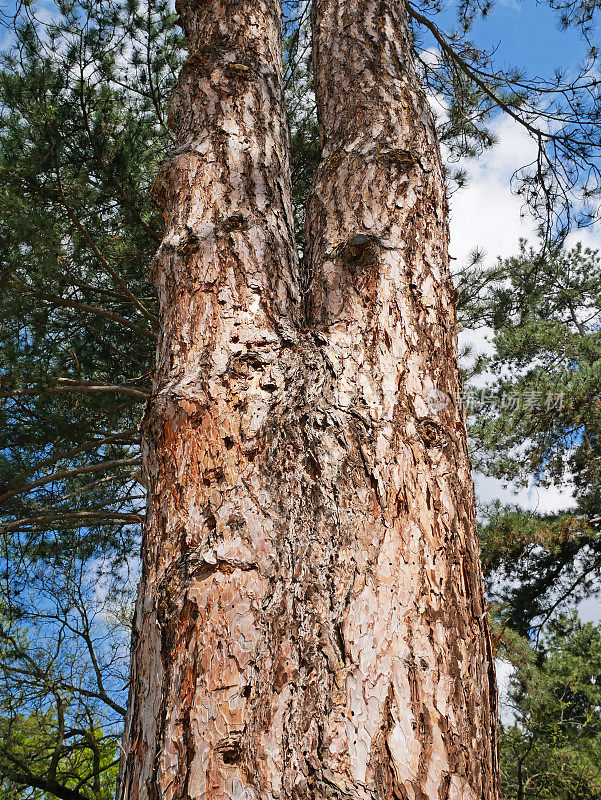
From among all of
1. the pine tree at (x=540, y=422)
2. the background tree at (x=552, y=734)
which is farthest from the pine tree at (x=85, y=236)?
the background tree at (x=552, y=734)

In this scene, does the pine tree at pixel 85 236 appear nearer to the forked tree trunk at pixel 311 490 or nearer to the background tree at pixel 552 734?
the forked tree trunk at pixel 311 490

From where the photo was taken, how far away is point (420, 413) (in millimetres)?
1140

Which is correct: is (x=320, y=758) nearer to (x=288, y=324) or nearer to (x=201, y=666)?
(x=201, y=666)

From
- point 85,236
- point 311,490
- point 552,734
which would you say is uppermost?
point 85,236

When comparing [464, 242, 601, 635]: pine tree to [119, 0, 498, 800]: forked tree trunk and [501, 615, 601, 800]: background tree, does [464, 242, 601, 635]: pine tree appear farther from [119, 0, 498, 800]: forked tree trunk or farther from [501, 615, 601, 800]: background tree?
[119, 0, 498, 800]: forked tree trunk

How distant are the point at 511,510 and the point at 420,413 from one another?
500 centimetres

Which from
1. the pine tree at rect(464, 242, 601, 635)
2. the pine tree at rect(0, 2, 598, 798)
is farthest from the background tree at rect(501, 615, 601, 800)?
the pine tree at rect(0, 2, 598, 798)

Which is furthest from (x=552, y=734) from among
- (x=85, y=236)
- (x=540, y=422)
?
(x=85, y=236)

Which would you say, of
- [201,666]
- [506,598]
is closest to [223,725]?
[201,666]

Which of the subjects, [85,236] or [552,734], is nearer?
[85,236]

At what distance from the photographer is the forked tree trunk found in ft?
2.77

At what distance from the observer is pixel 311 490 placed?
103cm

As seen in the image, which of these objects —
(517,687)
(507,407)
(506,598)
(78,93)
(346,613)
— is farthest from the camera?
(506,598)

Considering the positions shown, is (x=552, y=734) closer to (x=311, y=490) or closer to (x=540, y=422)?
(x=540, y=422)
